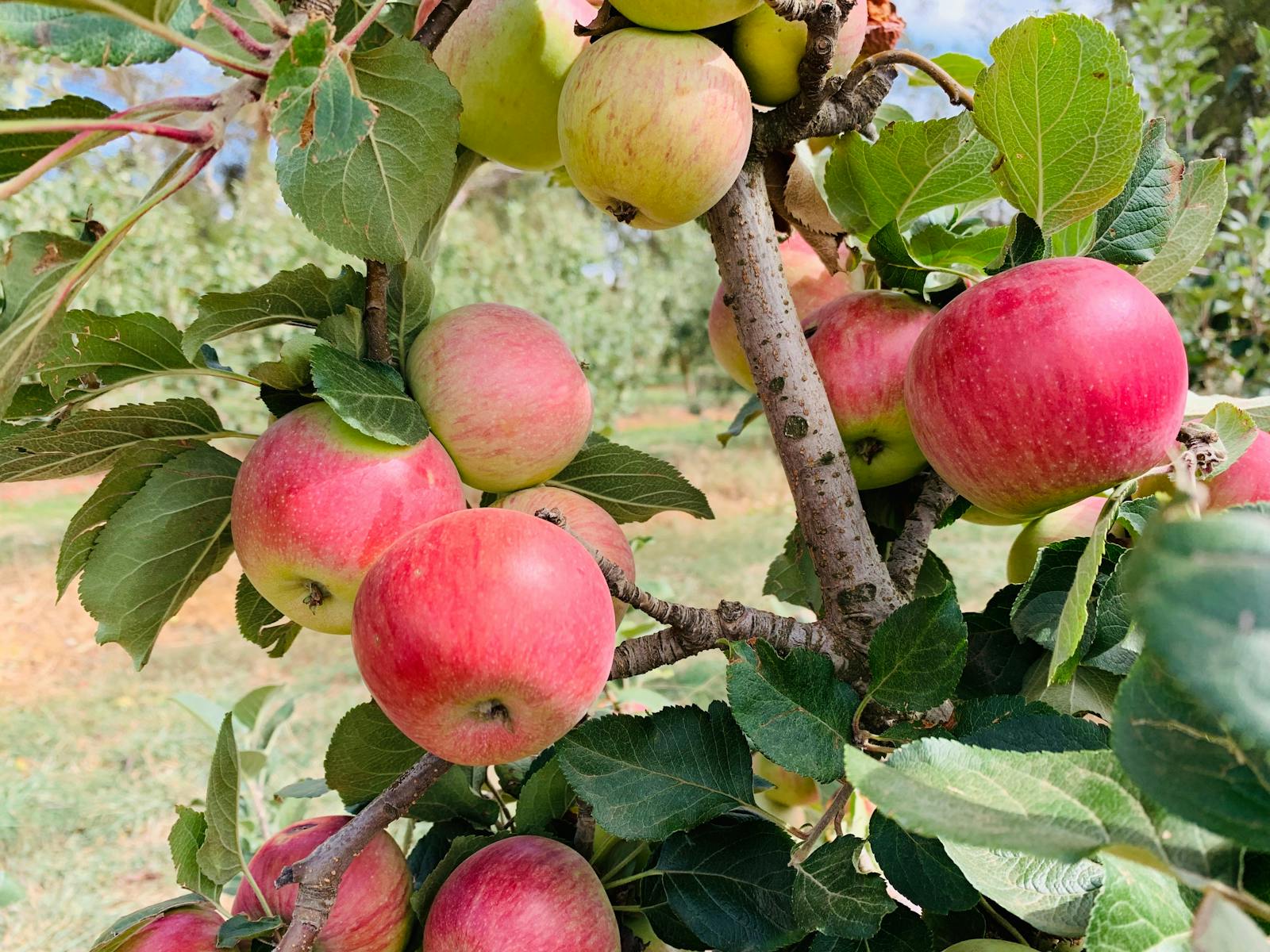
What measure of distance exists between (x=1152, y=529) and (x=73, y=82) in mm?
7033

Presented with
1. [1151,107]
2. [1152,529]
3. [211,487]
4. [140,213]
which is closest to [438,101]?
[140,213]

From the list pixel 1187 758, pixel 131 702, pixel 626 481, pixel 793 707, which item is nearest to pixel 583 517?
pixel 626 481

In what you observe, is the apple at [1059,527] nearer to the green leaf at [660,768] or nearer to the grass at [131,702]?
the green leaf at [660,768]

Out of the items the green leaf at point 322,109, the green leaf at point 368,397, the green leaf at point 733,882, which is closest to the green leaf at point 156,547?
the green leaf at point 368,397

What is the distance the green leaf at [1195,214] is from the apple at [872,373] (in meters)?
0.16

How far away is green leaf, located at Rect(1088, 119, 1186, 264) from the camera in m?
0.54

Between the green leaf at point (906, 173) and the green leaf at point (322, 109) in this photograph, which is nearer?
the green leaf at point (322, 109)

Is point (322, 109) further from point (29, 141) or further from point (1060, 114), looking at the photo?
point (1060, 114)

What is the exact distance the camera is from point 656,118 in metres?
0.49

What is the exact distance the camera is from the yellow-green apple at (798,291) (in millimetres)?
728

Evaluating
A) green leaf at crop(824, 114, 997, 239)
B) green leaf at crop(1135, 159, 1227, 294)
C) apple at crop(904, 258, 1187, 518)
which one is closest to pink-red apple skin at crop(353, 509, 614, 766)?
apple at crop(904, 258, 1187, 518)

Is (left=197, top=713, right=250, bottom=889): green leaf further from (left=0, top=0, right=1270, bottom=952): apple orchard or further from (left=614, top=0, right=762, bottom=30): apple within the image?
(left=614, top=0, right=762, bottom=30): apple

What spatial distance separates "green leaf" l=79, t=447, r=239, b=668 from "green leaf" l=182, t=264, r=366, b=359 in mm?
76

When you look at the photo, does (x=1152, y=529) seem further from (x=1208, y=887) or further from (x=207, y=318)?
(x=207, y=318)
